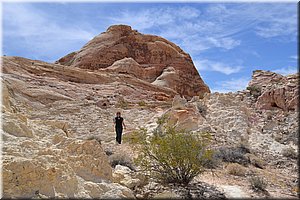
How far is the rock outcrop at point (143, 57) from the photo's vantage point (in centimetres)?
3934

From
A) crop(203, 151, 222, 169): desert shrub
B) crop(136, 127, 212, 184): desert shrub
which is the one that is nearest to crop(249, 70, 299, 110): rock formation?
crop(203, 151, 222, 169): desert shrub

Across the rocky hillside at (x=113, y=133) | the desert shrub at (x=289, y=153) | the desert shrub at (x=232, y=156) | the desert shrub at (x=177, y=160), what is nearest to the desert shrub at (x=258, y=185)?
the rocky hillside at (x=113, y=133)

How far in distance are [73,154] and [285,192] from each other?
4552 millimetres

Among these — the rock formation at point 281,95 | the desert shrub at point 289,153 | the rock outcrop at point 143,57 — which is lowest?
the desert shrub at point 289,153

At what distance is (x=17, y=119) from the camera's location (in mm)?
6129

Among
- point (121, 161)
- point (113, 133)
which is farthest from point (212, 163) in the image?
point (113, 133)

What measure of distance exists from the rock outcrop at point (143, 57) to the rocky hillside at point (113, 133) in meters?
11.0

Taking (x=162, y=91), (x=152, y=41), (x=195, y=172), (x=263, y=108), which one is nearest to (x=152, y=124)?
(x=263, y=108)

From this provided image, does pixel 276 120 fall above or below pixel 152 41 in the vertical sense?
below

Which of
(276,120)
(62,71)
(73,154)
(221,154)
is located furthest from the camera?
(62,71)

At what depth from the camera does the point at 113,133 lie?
44.0 feet

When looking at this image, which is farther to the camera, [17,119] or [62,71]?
[62,71]

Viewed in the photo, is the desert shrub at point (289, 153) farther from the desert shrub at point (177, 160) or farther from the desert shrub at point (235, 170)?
the desert shrub at point (177, 160)

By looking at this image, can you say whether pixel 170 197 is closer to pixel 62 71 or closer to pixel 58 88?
pixel 58 88
